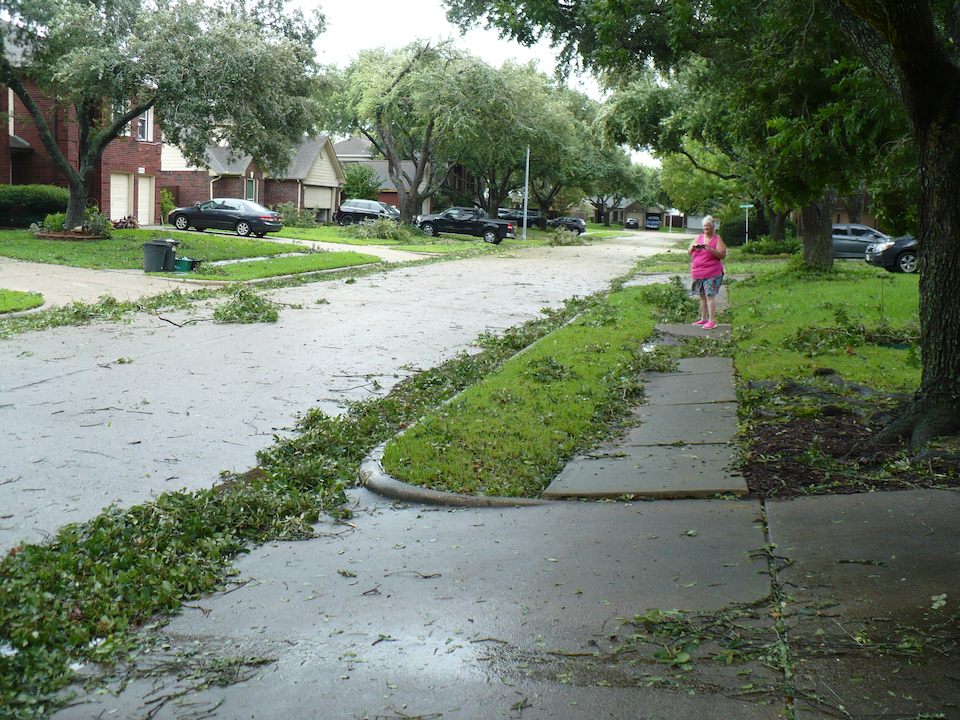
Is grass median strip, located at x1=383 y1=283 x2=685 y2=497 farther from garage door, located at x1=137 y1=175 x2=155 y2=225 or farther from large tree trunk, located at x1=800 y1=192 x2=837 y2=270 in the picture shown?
garage door, located at x1=137 y1=175 x2=155 y2=225

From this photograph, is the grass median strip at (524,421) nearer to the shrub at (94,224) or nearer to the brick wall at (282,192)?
the shrub at (94,224)

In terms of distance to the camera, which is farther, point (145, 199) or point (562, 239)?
point (562, 239)

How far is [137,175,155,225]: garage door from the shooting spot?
4019cm

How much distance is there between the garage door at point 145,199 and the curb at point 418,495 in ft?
123

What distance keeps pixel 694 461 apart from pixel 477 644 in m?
2.93

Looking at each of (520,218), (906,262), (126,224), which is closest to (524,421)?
(906,262)

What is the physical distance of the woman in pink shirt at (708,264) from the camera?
12711 mm

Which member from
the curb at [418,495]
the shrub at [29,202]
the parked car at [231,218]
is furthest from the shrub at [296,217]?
the curb at [418,495]

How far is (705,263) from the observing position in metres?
12.7

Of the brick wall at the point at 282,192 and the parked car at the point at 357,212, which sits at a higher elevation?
the brick wall at the point at 282,192

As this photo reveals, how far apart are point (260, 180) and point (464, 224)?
14663mm

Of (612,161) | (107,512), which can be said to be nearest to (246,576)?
(107,512)

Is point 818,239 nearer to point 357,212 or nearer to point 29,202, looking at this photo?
point 29,202

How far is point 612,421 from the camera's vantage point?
7.57 meters
